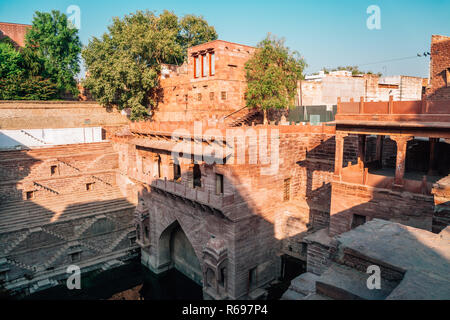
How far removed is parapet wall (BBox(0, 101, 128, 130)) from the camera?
32.3 meters

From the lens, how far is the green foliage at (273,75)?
2511cm

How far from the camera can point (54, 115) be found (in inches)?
1374

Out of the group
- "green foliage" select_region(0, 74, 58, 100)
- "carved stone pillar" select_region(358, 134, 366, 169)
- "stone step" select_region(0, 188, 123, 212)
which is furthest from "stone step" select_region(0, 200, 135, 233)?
"green foliage" select_region(0, 74, 58, 100)

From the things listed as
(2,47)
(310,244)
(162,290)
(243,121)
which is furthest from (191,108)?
(2,47)

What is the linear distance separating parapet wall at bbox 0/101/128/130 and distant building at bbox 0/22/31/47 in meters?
17.6

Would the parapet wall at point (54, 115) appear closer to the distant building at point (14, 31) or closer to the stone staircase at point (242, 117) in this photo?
the stone staircase at point (242, 117)

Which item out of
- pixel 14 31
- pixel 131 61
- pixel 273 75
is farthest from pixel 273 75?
pixel 14 31

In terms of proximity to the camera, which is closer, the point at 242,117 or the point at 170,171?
the point at 170,171

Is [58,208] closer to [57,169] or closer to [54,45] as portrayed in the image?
[57,169]

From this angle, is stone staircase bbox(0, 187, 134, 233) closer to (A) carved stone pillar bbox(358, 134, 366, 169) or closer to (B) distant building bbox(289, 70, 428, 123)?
(B) distant building bbox(289, 70, 428, 123)

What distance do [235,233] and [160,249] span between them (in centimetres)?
801

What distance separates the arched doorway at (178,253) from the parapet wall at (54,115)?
2066 cm

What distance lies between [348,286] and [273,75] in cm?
2165
